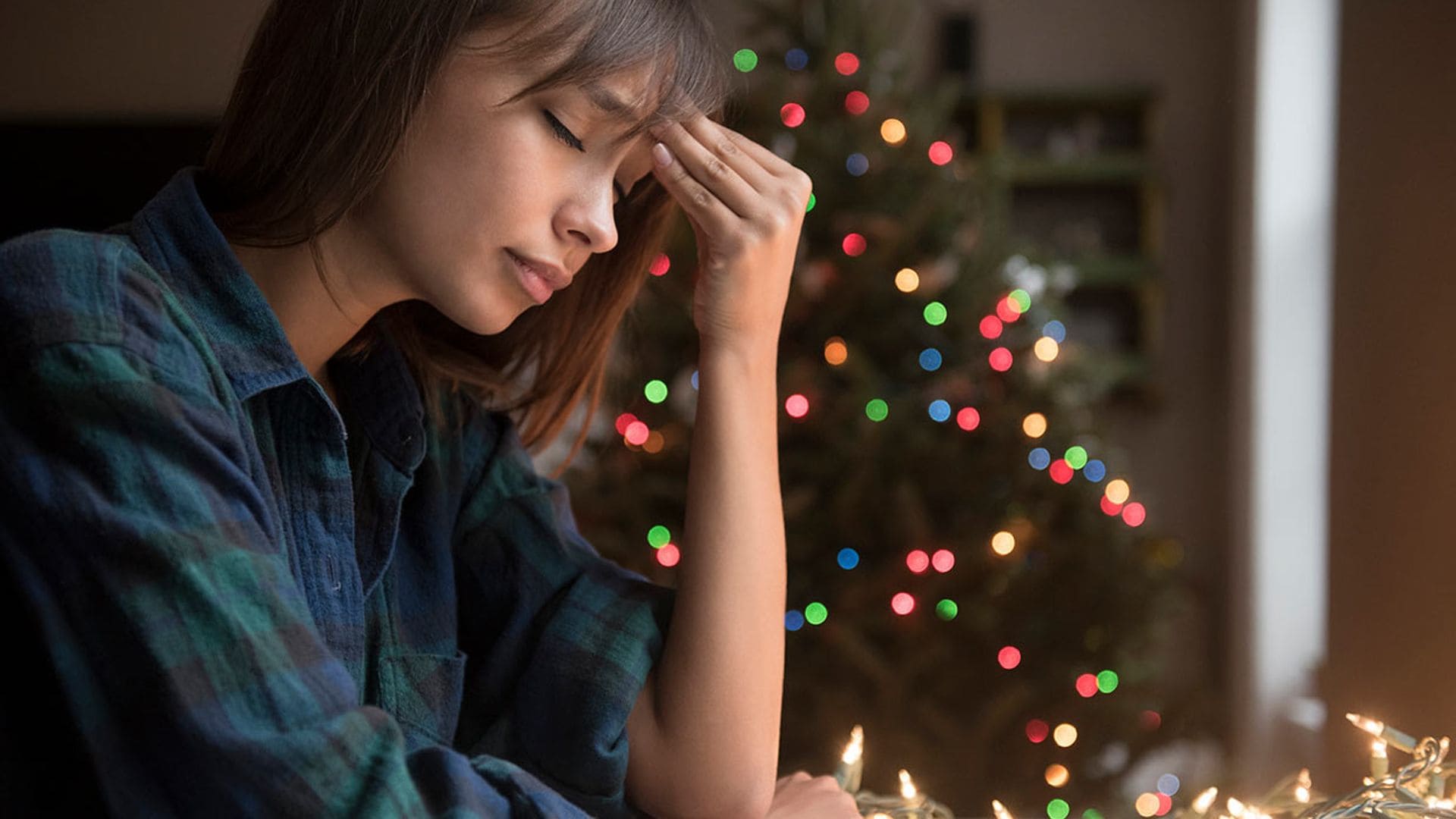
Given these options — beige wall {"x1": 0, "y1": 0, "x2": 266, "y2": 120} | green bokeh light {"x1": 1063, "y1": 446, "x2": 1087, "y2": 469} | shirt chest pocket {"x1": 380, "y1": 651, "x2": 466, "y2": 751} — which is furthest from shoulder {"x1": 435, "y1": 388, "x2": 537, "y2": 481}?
beige wall {"x1": 0, "y1": 0, "x2": 266, "y2": 120}

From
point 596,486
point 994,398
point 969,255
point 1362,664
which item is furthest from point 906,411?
point 1362,664

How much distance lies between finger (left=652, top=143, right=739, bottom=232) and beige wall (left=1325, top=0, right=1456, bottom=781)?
1.18 metres

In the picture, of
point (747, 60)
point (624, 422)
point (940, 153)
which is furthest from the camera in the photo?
point (747, 60)

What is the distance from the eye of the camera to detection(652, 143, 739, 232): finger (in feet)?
3.05

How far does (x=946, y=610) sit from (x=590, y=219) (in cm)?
173

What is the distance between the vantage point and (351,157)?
785 mm

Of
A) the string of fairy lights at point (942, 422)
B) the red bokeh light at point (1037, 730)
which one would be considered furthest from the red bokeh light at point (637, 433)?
the red bokeh light at point (1037, 730)

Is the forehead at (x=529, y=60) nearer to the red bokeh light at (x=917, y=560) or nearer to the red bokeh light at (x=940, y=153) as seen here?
the red bokeh light at (x=917, y=560)

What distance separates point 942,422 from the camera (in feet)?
8.07

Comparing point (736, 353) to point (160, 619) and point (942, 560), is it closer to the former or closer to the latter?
point (160, 619)

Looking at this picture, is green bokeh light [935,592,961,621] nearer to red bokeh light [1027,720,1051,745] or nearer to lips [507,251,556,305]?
red bokeh light [1027,720,1051,745]

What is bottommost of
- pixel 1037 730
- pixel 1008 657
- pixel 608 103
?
pixel 1037 730

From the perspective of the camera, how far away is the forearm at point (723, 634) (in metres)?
0.88

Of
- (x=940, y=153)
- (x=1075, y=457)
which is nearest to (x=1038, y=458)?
(x=1075, y=457)
